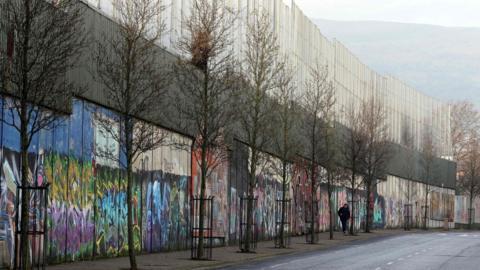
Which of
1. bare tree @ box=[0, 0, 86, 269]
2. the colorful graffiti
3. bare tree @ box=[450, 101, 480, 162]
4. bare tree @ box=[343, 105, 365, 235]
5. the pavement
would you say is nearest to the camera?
bare tree @ box=[0, 0, 86, 269]

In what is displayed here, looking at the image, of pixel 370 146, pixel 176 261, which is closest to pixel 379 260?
pixel 176 261

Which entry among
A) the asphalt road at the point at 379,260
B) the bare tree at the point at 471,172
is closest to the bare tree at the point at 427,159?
the bare tree at the point at 471,172

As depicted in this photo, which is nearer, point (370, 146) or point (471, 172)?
point (370, 146)

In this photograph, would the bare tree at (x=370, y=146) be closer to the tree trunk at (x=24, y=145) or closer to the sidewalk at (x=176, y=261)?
the sidewalk at (x=176, y=261)

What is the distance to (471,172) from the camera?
4400 inches

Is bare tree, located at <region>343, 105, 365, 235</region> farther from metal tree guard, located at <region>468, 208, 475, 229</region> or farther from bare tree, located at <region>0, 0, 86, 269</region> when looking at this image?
bare tree, located at <region>0, 0, 86, 269</region>

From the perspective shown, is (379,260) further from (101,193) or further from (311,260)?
(101,193)

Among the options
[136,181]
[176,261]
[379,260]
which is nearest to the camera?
[176,261]

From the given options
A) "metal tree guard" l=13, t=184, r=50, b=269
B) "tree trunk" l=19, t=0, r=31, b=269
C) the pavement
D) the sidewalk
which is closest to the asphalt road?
the pavement

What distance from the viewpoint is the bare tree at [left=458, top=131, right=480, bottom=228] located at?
A: 11100 centimetres

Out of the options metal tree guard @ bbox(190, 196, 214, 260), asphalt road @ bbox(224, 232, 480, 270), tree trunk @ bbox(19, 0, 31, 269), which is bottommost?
asphalt road @ bbox(224, 232, 480, 270)

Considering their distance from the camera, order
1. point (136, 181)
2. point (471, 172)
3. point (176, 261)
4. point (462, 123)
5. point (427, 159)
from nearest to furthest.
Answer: point (176, 261), point (136, 181), point (427, 159), point (471, 172), point (462, 123)

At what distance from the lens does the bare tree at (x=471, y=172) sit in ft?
364

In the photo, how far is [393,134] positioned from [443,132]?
26805 millimetres
